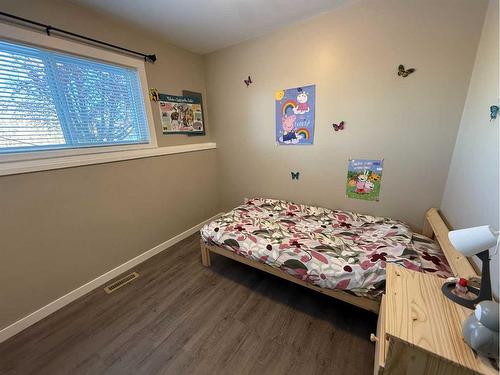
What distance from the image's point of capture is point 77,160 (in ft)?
5.69

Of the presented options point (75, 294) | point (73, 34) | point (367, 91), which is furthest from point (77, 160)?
point (367, 91)

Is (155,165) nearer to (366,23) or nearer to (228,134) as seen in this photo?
(228,134)

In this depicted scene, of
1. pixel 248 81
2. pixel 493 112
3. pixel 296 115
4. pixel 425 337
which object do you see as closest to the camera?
pixel 425 337

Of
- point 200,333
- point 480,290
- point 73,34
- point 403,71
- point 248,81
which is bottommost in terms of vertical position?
point 200,333

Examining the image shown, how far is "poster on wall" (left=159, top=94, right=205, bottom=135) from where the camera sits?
7.88ft

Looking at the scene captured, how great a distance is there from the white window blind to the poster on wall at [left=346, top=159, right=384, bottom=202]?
7.67 ft

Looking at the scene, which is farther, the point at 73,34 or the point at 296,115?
the point at 296,115

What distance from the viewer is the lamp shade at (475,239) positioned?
2.43 ft

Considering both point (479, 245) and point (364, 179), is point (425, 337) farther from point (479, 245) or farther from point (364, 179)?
point (364, 179)

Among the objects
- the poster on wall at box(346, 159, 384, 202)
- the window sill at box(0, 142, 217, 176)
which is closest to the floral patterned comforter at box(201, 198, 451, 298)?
the poster on wall at box(346, 159, 384, 202)

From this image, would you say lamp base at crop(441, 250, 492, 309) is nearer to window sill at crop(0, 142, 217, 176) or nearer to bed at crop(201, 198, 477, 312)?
bed at crop(201, 198, 477, 312)

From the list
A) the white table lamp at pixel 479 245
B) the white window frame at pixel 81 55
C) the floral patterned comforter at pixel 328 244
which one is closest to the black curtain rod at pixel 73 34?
the white window frame at pixel 81 55

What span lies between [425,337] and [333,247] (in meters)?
0.93

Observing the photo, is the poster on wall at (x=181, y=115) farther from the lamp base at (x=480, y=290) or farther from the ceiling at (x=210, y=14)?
the lamp base at (x=480, y=290)
